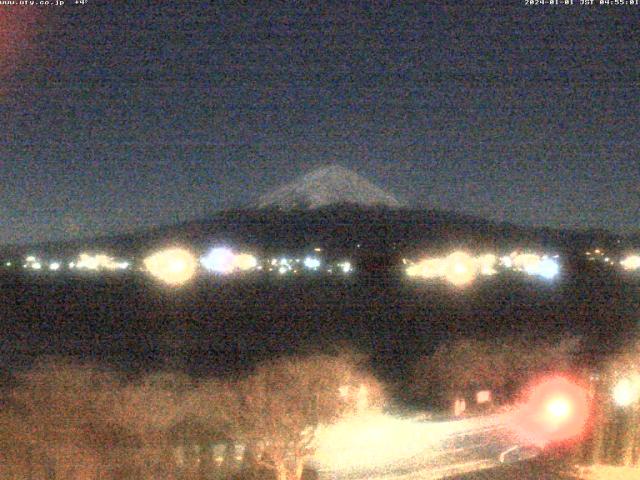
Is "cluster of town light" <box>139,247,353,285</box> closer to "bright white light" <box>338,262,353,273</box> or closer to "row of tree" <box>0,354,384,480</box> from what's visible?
"bright white light" <box>338,262,353,273</box>

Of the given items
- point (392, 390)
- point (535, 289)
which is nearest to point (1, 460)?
point (392, 390)

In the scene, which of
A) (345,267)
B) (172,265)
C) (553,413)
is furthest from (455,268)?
(553,413)

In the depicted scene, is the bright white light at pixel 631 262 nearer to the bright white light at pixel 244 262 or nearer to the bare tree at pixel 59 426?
the bright white light at pixel 244 262

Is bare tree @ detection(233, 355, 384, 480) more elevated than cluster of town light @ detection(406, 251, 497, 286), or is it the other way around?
cluster of town light @ detection(406, 251, 497, 286)

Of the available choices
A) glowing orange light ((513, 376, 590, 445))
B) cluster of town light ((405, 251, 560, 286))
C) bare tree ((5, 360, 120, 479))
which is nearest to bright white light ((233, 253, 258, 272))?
cluster of town light ((405, 251, 560, 286))

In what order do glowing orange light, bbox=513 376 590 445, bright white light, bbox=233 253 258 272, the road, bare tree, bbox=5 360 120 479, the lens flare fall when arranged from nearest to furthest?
1. bare tree, bbox=5 360 120 479
2. the road
3. glowing orange light, bbox=513 376 590 445
4. the lens flare
5. bright white light, bbox=233 253 258 272

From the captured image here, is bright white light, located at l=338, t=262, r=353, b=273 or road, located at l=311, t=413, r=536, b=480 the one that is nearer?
road, located at l=311, t=413, r=536, b=480

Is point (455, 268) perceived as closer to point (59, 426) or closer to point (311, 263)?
point (311, 263)

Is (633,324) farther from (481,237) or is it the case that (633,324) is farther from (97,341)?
(481,237)
